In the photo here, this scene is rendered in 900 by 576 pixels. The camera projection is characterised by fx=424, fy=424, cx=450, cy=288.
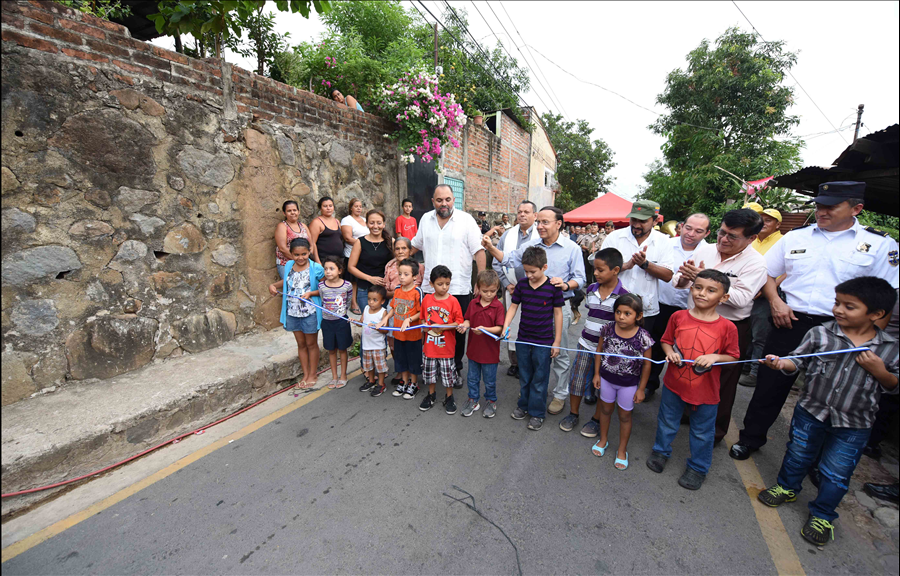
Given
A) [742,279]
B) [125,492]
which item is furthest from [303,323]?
[742,279]

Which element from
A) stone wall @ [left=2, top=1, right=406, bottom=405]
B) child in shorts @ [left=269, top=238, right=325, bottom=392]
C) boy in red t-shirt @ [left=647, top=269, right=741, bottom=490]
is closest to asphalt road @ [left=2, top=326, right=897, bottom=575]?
boy in red t-shirt @ [left=647, top=269, right=741, bottom=490]

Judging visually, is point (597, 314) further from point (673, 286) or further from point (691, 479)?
point (691, 479)

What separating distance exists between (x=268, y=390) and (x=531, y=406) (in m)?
2.59

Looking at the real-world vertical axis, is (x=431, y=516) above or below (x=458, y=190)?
below

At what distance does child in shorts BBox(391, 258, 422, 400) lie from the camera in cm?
403

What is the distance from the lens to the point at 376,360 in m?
4.16

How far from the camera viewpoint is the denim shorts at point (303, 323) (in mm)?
4203

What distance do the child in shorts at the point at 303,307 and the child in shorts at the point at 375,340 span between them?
0.52 metres

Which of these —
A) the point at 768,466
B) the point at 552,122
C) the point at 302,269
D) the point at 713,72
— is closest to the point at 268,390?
the point at 302,269

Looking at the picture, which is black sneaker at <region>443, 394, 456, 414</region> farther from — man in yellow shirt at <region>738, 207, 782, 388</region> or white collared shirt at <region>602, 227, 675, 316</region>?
man in yellow shirt at <region>738, 207, 782, 388</region>

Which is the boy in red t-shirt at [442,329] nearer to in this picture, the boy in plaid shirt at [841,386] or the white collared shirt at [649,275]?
the white collared shirt at [649,275]

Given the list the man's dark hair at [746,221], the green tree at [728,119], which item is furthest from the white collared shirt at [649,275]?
the green tree at [728,119]

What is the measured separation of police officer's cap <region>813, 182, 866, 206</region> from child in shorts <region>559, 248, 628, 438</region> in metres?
1.33

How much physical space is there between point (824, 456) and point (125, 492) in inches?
173
